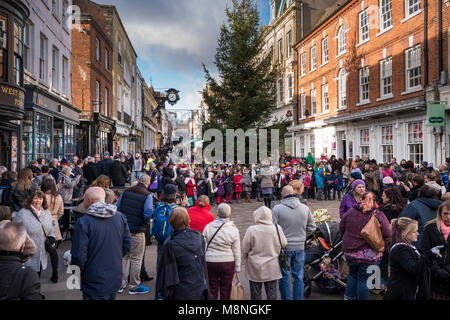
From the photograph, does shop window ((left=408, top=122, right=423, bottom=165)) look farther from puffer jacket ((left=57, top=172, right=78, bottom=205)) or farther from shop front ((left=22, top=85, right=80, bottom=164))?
shop front ((left=22, top=85, right=80, bottom=164))

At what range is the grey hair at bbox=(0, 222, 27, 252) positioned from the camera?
295 cm

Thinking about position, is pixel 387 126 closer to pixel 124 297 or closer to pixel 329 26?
pixel 329 26

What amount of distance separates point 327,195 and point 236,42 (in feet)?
38.8

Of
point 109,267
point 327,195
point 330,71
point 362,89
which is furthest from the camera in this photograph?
point 330,71

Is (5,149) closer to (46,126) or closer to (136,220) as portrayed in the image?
(46,126)

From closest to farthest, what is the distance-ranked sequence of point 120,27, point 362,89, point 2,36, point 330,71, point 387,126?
1. point 2,36
2. point 387,126
3. point 362,89
4. point 330,71
5. point 120,27

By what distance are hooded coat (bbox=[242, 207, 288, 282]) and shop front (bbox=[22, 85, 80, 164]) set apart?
12219 mm

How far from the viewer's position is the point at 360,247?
4.61 meters

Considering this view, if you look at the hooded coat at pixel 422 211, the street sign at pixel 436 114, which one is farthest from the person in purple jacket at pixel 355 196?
the street sign at pixel 436 114

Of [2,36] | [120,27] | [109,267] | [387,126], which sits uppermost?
[120,27]

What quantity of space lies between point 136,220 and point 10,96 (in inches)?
331

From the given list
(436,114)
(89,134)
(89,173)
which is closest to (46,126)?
(89,173)

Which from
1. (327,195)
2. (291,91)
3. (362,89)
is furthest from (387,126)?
(291,91)
